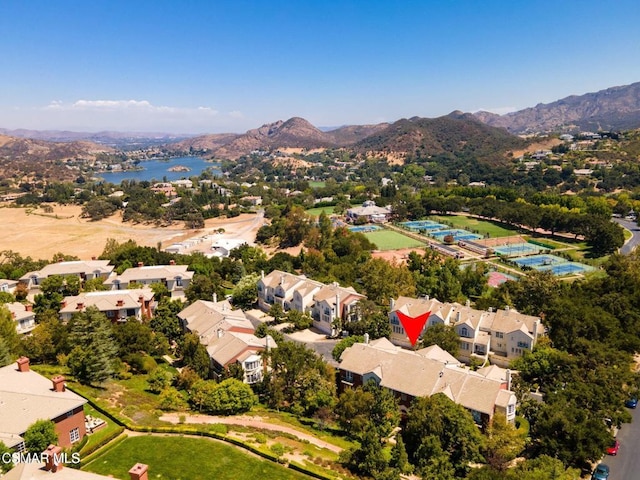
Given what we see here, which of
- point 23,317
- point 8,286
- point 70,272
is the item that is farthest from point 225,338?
point 8,286

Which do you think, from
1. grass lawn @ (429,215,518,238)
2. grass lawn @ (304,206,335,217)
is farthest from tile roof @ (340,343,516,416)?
grass lawn @ (304,206,335,217)

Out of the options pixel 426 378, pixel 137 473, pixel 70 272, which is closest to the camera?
pixel 137 473

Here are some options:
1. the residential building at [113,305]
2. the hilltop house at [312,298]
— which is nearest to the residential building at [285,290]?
the hilltop house at [312,298]

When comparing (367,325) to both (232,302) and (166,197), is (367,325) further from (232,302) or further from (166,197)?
(166,197)

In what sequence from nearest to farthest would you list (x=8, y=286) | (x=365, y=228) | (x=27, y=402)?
(x=27, y=402) < (x=8, y=286) < (x=365, y=228)

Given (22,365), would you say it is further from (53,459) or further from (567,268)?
(567,268)

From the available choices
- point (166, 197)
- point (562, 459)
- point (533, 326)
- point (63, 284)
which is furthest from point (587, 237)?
point (166, 197)

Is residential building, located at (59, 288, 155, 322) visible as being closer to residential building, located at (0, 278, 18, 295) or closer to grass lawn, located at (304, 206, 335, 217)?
residential building, located at (0, 278, 18, 295)
